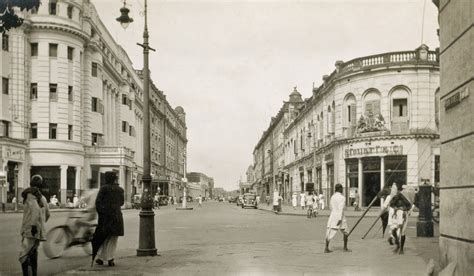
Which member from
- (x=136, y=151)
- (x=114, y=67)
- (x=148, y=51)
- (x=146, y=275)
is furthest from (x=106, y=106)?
(x=146, y=275)

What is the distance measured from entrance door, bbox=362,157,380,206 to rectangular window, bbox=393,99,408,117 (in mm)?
3281

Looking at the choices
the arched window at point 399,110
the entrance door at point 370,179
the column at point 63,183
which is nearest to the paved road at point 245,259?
the arched window at point 399,110

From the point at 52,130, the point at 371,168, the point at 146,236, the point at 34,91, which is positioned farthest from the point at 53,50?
the point at 146,236

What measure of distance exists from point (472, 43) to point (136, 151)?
63.3m

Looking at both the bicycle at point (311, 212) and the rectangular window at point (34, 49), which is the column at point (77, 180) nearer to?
the rectangular window at point (34, 49)

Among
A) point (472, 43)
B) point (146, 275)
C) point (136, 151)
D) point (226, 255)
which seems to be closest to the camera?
point (472, 43)

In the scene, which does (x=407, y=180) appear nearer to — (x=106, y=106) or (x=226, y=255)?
(x=226, y=255)

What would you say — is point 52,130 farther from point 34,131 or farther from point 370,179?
point 370,179

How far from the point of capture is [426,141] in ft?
116

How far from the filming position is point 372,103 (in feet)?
122

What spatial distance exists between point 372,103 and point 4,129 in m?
25.7

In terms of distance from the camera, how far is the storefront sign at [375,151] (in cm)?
3562

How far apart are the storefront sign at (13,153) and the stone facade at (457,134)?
115ft

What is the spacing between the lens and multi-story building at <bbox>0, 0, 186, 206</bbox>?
3975cm
